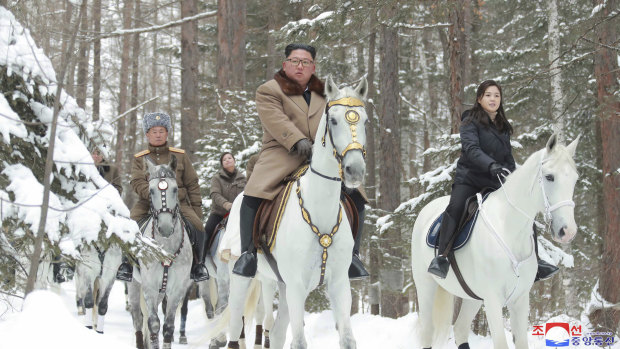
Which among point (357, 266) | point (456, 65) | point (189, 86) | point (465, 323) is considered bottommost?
point (465, 323)

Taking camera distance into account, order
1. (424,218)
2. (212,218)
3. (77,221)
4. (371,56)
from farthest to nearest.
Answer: (371,56), (212,218), (424,218), (77,221)

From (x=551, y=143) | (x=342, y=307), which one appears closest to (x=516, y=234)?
(x=551, y=143)

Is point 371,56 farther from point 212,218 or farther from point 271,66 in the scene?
point 212,218

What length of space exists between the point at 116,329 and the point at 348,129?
8.80m

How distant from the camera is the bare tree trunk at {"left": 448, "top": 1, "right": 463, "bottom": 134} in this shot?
10.6m

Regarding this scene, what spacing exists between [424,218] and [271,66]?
15.3 m

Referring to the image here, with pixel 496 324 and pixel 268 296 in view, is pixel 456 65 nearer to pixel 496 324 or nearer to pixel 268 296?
pixel 268 296

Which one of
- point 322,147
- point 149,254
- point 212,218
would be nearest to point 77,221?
point 149,254

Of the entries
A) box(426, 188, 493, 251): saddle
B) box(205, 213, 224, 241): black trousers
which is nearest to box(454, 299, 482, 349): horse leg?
box(426, 188, 493, 251): saddle

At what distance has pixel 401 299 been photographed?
16.8 meters

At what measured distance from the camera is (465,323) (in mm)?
7168

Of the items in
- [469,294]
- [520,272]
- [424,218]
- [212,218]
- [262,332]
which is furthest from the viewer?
[212,218]

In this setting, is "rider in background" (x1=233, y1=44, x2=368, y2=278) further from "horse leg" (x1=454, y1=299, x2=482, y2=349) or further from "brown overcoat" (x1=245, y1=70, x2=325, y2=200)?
"horse leg" (x1=454, y1=299, x2=482, y2=349)

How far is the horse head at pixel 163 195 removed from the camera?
823 cm
